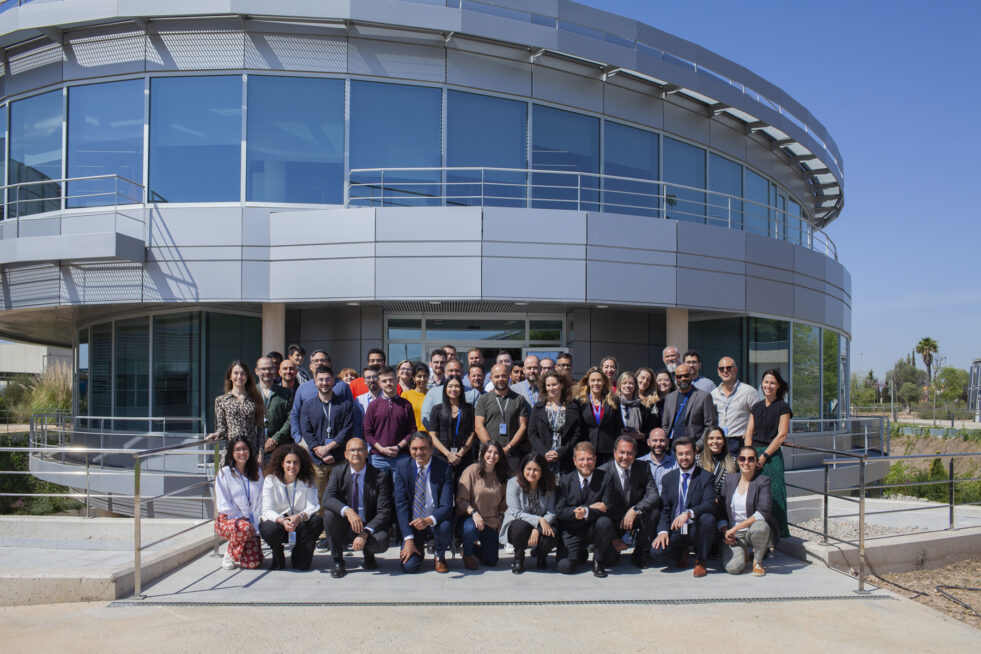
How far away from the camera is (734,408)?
8062 millimetres

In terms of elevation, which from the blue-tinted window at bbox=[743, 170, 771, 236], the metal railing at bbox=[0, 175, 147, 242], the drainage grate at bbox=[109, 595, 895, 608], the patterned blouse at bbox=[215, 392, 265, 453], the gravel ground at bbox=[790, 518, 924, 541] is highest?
the blue-tinted window at bbox=[743, 170, 771, 236]

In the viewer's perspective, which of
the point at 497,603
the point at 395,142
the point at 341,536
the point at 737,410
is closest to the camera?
the point at 497,603

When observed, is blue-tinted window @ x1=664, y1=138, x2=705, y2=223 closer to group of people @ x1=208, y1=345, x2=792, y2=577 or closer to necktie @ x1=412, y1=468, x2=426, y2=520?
group of people @ x1=208, y1=345, x2=792, y2=577

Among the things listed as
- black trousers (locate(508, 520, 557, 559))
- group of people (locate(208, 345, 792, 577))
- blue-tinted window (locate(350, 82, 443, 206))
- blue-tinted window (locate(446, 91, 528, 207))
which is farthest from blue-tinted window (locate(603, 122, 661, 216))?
black trousers (locate(508, 520, 557, 559))

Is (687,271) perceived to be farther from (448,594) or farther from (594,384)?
(448,594)

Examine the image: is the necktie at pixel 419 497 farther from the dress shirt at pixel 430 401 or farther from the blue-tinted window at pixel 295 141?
the blue-tinted window at pixel 295 141

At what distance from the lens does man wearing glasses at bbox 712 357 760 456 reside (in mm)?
8016

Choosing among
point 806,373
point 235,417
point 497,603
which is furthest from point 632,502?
point 806,373

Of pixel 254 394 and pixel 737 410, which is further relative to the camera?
pixel 737 410

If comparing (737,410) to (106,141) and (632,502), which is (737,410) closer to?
(632,502)

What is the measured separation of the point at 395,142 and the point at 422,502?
9.14 m

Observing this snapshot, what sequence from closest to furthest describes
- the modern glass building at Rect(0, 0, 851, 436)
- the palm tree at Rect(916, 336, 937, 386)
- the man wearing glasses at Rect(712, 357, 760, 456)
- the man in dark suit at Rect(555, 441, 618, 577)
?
1. the man in dark suit at Rect(555, 441, 618, 577)
2. the man wearing glasses at Rect(712, 357, 760, 456)
3. the modern glass building at Rect(0, 0, 851, 436)
4. the palm tree at Rect(916, 336, 937, 386)

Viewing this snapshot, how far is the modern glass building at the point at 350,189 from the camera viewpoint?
45.6ft

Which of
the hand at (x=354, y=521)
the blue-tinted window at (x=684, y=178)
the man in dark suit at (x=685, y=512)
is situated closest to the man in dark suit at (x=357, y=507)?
the hand at (x=354, y=521)
